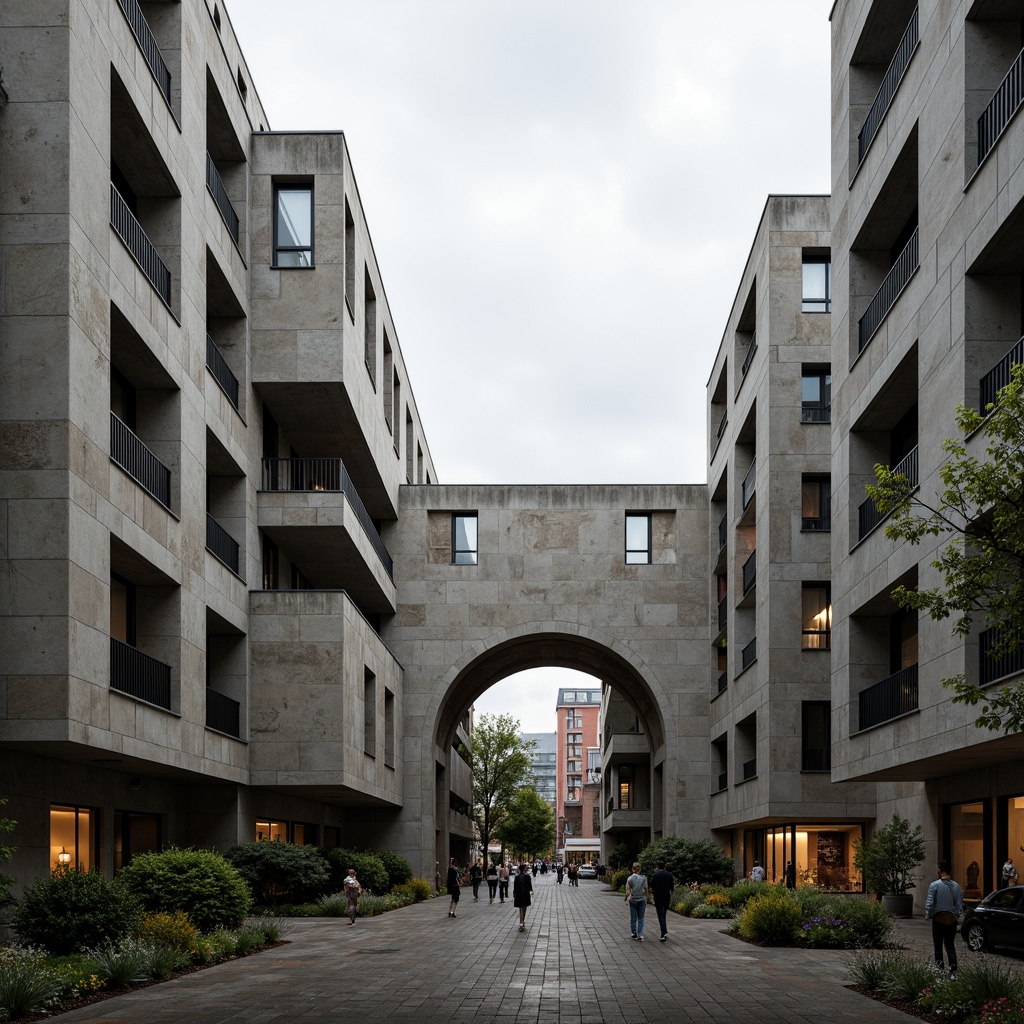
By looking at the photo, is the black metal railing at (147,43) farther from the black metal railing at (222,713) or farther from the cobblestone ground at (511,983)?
the cobblestone ground at (511,983)

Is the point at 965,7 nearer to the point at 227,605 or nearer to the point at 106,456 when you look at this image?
the point at 106,456

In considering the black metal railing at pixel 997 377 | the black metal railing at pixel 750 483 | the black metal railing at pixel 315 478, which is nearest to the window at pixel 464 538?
the black metal railing at pixel 315 478

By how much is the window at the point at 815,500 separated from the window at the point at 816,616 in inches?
75.2

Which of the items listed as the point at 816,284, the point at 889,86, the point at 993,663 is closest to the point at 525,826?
the point at 816,284

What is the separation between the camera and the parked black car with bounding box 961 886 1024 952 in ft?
65.9

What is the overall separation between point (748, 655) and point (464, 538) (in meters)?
12.9

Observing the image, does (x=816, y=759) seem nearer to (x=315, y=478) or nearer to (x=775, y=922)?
(x=775, y=922)

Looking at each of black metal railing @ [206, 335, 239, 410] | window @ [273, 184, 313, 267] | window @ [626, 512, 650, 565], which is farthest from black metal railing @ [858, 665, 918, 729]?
window @ [626, 512, 650, 565]

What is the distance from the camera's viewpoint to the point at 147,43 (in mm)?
25125

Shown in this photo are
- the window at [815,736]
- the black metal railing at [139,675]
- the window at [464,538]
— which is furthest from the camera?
the window at [464,538]

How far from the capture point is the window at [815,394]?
37656mm

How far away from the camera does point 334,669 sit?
3291cm

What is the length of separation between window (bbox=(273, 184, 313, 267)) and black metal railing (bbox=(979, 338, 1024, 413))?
1971 cm

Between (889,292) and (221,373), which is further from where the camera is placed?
(221,373)
